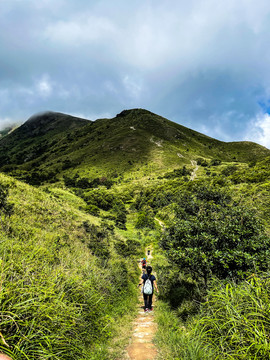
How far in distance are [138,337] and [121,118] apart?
149933mm

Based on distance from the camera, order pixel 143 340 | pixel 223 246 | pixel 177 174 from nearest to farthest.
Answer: pixel 143 340, pixel 223 246, pixel 177 174

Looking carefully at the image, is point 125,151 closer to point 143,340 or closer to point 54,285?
point 143,340

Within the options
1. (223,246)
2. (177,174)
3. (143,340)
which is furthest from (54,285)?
(177,174)

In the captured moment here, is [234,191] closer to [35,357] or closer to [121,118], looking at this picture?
[35,357]

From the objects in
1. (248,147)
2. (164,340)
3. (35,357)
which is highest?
(248,147)

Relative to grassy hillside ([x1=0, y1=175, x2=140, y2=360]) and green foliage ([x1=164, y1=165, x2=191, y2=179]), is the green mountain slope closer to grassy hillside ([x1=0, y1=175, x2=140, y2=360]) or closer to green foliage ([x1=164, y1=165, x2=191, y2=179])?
green foliage ([x1=164, y1=165, x2=191, y2=179])

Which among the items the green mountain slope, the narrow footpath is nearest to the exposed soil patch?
the narrow footpath

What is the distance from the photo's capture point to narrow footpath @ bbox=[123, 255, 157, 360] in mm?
4707

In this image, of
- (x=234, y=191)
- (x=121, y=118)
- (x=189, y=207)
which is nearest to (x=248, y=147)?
(x=121, y=118)

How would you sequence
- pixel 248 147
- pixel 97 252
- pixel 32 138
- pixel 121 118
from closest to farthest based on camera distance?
1. pixel 97 252
2. pixel 248 147
3. pixel 121 118
4. pixel 32 138

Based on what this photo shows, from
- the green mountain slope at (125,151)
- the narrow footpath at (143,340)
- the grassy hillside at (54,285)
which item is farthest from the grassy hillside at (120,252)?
the green mountain slope at (125,151)

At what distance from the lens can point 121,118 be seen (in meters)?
146

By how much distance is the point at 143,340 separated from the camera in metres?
5.59

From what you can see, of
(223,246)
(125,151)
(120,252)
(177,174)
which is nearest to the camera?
(223,246)
